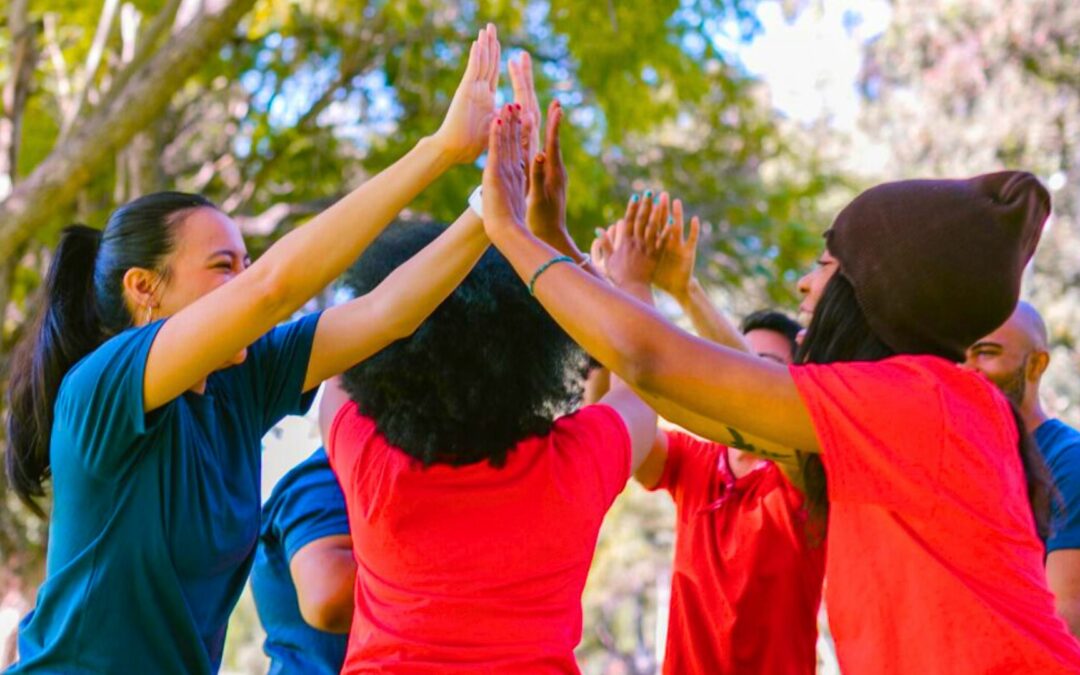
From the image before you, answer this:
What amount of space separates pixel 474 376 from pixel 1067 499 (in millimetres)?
2052

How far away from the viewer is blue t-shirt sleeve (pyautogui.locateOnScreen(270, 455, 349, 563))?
11.0 feet

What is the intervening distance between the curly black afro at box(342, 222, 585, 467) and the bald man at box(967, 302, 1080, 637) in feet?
4.91

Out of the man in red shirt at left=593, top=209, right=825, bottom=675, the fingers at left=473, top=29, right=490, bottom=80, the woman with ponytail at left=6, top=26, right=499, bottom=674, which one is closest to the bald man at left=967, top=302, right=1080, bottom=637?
the man in red shirt at left=593, top=209, right=825, bottom=675

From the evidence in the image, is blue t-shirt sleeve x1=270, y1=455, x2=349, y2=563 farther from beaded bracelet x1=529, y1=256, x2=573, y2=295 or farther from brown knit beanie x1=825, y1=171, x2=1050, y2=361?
brown knit beanie x1=825, y1=171, x2=1050, y2=361

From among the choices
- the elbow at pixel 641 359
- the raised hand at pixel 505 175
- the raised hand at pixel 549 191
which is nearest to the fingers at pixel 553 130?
the raised hand at pixel 549 191

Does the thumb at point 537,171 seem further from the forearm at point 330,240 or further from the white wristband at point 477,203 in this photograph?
the forearm at point 330,240

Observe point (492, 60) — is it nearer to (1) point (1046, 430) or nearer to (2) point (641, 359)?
(2) point (641, 359)

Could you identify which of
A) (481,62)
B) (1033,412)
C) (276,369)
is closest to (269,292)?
(276,369)

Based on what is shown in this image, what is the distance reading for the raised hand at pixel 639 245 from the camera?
3412 millimetres

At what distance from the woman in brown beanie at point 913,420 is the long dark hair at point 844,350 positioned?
0.04 meters

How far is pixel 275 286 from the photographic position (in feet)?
8.85

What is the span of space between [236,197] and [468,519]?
28.5 ft

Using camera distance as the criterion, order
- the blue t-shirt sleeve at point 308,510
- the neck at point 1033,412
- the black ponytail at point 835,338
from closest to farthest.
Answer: the black ponytail at point 835,338 < the blue t-shirt sleeve at point 308,510 < the neck at point 1033,412

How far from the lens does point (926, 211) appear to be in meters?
2.60
